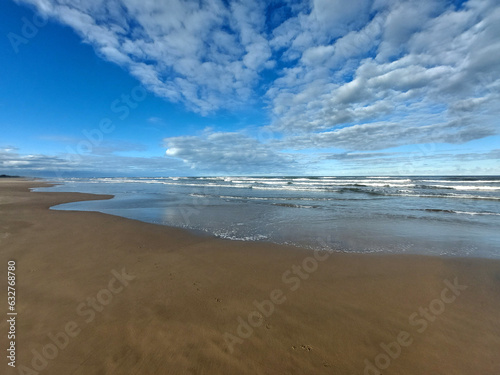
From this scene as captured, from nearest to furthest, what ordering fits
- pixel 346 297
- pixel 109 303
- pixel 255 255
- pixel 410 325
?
pixel 410 325
pixel 109 303
pixel 346 297
pixel 255 255

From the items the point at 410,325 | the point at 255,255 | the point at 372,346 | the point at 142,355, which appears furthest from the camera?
the point at 255,255

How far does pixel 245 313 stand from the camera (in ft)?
11.5

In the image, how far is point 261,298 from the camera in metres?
3.94

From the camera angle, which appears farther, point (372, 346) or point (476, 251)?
point (476, 251)

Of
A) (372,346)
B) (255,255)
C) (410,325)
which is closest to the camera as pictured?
(372,346)

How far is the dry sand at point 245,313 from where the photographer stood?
8.59ft

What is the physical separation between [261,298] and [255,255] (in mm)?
2129

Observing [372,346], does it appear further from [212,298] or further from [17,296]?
[17,296]

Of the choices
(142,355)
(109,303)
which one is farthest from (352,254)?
(109,303)

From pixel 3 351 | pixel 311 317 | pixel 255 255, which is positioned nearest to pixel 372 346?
pixel 311 317

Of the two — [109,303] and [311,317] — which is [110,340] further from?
[311,317]

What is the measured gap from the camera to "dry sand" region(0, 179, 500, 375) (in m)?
2.62

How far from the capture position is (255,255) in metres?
6.07

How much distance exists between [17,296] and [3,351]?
1562mm
